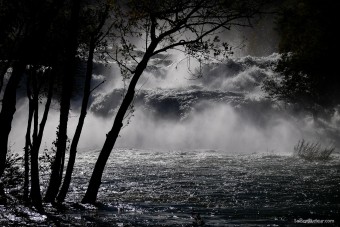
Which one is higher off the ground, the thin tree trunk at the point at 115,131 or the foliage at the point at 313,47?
the foliage at the point at 313,47

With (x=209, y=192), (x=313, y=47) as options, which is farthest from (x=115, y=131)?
(x=313, y=47)

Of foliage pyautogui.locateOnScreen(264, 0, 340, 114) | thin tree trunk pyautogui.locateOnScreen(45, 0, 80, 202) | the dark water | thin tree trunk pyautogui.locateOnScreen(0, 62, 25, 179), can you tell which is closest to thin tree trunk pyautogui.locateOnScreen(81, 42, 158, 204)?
the dark water

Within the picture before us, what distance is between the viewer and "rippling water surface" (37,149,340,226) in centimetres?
1274

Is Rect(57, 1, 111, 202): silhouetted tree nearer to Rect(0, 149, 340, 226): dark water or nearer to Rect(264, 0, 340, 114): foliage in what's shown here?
Rect(0, 149, 340, 226): dark water

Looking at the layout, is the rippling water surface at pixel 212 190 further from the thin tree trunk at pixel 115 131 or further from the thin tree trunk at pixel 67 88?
the thin tree trunk at pixel 67 88

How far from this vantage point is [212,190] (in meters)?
19.6

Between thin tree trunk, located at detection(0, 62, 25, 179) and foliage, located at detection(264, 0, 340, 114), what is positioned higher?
foliage, located at detection(264, 0, 340, 114)

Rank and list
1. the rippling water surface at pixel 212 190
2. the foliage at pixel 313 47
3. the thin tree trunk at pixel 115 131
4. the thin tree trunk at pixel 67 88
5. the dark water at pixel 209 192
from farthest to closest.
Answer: the foliage at pixel 313 47, the thin tree trunk at pixel 115 131, the thin tree trunk at pixel 67 88, the rippling water surface at pixel 212 190, the dark water at pixel 209 192

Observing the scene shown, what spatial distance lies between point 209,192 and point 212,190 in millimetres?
545

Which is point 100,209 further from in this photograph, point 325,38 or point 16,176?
point 325,38

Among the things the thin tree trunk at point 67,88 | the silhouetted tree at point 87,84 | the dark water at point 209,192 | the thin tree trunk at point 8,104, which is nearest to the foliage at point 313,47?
the dark water at point 209,192

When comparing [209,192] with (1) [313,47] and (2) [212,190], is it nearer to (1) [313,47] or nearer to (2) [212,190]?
(2) [212,190]

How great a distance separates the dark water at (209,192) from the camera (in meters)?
12.3

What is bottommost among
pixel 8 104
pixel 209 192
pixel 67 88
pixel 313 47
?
pixel 209 192
